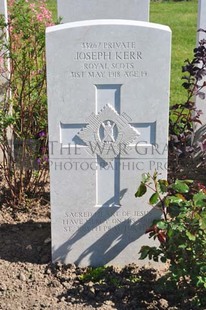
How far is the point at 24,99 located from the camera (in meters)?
4.62

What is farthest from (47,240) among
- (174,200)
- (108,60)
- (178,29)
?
(178,29)

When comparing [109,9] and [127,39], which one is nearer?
[127,39]

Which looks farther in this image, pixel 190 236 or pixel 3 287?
pixel 3 287

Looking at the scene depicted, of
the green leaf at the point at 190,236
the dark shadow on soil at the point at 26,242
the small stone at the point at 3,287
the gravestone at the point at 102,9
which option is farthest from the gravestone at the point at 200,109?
the small stone at the point at 3,287

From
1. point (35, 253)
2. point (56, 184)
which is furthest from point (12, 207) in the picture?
point (56, 184)

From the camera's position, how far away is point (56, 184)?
373 cm

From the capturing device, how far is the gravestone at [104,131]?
346 centimetres

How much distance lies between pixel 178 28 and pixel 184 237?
944 cm

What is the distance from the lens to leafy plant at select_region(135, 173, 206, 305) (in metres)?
3.28

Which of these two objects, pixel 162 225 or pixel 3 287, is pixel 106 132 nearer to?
pixel 162 225

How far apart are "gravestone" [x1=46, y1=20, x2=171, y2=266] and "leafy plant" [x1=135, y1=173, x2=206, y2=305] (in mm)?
290

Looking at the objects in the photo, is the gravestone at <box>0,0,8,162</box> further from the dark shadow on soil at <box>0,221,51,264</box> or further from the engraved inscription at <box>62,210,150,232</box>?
the engraved inscription at <box>62,210,150,232</box>

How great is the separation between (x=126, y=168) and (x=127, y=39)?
0.81 meters

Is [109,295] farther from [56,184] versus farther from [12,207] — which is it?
[12,207]
